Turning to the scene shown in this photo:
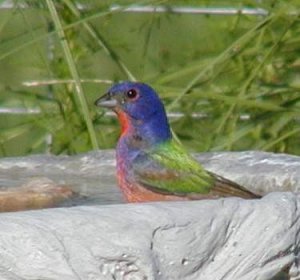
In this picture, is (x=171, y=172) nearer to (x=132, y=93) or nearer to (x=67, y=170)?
(x=132, y=93)

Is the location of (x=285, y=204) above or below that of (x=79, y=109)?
above

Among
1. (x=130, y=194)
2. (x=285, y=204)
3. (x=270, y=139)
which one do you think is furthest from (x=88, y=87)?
(x=285, y=204)

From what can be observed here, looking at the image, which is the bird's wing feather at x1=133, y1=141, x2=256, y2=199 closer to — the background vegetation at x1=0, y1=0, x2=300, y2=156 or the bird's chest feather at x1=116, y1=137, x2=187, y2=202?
the bird's chest feather at x1=116, y1=137, x2=187, y2=202

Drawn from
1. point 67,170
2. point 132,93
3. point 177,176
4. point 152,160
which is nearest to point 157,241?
point 177,176

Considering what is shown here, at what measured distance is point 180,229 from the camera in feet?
7.82

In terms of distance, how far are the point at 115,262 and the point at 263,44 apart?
6.62 ft

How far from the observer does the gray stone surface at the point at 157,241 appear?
2.21m

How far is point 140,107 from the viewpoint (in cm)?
358

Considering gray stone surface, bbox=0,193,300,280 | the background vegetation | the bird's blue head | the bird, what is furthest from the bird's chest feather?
gray stone surface, bbox=0,193,300,280

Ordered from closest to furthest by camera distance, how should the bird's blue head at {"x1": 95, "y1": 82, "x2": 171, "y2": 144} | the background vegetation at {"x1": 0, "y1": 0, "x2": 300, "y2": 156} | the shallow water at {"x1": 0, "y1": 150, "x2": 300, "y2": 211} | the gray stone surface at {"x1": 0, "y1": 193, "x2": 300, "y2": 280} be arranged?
the gray stone surface at {"x1": 0, "y1": 193, "x2": 300, "y2": 280}
the shallow water at {"x1": 0, "y1": 150, "x2": 300, "y2": 211}
the bird's blue head at {"x1": 95, "y1": 82, "x2": 171, "y2": 144}
the background vegetation at {"x1": 0, "y1": 0, "x2": 300, "y2": 156}

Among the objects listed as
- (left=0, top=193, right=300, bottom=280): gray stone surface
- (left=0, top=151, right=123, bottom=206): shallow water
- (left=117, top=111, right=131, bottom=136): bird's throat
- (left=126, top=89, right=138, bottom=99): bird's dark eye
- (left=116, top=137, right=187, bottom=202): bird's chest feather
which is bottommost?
(left=0, top=151, right=123, bottom=206): shallow water

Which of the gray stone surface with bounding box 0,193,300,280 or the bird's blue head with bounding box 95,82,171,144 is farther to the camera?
the bird's blue head with bounding box 95,82,171,144

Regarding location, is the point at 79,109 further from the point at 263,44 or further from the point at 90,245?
the point at 90,245

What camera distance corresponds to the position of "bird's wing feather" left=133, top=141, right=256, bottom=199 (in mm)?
3164
